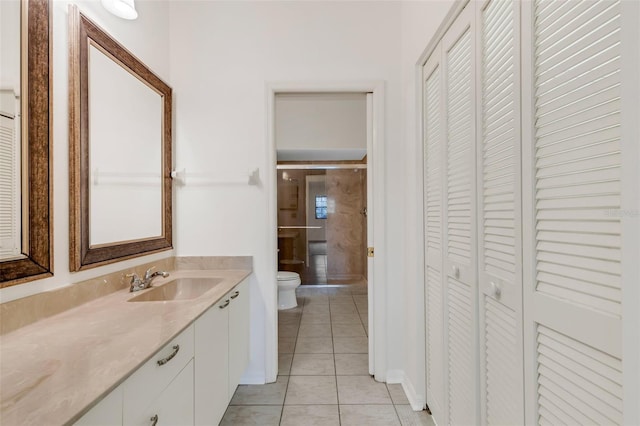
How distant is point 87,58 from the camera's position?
4.47ft

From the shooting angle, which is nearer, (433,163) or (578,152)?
(578,152)

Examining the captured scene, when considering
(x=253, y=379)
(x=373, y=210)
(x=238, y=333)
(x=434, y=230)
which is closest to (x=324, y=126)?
(x=373, y=210)

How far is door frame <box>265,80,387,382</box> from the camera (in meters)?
2.14

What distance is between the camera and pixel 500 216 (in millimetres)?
1077

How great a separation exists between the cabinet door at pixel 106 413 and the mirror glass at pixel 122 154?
0.90 metres

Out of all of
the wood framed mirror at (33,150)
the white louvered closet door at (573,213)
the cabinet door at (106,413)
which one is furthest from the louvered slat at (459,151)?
the wood framed mirror at (33,150)

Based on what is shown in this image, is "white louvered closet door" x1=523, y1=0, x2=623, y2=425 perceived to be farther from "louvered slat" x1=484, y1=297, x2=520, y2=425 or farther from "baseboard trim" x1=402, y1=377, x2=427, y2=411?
"baseboard trim" x1=402, y1=377, x2=427, y2=411

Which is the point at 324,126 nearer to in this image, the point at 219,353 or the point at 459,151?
the point at 459,151

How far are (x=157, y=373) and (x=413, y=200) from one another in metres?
1.59

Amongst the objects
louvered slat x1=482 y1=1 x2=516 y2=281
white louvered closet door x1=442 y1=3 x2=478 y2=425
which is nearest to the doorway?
white louvered closet door x1=442 y1=3 x2=478 y2=425

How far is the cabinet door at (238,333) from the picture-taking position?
171 centimetres

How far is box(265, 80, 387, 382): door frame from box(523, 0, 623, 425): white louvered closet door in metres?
1.23

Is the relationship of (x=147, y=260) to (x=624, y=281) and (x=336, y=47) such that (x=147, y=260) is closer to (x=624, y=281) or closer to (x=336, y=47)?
(x=336, y=47)

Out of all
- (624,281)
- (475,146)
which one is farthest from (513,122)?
(624,281)
